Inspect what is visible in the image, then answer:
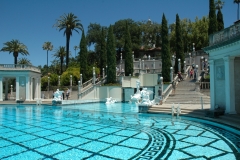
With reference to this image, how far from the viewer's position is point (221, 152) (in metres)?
6.96

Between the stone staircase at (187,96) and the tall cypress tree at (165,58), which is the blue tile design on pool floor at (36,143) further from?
the tall cypress tree at (165,58)

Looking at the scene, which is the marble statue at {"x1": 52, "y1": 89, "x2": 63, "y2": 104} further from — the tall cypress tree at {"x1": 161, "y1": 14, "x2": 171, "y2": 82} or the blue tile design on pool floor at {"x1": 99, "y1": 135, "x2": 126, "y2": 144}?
the blue tile design on pool floor at {"x1": 99, "y1": 135, "x2": 126, "y2": 144}

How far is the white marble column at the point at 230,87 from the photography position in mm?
12359

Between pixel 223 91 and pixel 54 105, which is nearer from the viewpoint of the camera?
pixel 223 91

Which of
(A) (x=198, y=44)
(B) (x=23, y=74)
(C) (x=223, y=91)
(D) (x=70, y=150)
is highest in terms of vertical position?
(A) (x=198, y=44)

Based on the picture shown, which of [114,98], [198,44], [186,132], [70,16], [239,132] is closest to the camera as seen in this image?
[239,132]

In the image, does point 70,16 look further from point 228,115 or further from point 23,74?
point 228,115

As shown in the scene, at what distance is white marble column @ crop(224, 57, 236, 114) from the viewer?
12359 mm

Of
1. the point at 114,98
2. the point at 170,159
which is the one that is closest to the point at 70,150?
the point at 170,159

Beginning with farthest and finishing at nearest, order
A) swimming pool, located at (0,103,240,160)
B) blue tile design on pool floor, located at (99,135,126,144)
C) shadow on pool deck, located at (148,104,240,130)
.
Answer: shadow on pool deck, located at (148,104,240,130) → blue tile design on pool floor, located at (99,135,126,144) → swimming pool, located at (0,103,240,160)

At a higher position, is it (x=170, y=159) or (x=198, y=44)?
(x=198, y=44)

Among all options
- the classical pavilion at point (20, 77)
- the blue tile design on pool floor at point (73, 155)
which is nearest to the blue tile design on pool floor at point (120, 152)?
the blue tile design on pool floor at point (73, 155)

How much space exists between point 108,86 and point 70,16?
74.6 ft

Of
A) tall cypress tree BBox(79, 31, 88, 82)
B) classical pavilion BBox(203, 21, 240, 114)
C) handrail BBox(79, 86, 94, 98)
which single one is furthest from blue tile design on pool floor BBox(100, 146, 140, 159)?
tall cypress tree BBox(79, 31, 88, 82)
